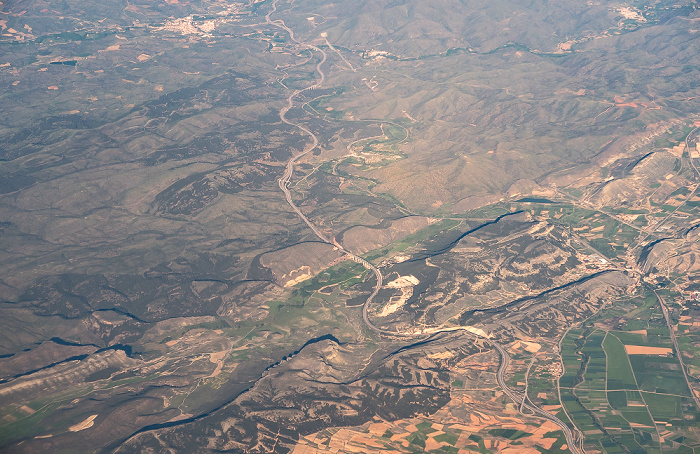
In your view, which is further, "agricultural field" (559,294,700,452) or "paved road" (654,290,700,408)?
"paved road" (654,290,700,408)

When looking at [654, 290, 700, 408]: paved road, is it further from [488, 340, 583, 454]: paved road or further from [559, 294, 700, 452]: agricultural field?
[488, 340, 583, 454]: paved road

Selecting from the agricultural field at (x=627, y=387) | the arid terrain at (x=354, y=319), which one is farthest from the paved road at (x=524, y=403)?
the agricultural field at (x=627, y=387)

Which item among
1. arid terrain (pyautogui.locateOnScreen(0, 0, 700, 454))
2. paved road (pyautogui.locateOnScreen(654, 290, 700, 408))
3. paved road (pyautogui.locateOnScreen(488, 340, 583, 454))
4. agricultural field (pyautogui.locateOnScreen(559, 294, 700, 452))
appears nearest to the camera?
paved road (pyautogui.locateOnScreen(488, 340, 583, 454))

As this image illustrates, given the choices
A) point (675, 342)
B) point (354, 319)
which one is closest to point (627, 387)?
point (675, 342)

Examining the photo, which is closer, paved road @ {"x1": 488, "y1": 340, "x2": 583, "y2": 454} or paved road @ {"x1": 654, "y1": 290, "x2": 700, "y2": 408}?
paved road @ {"x1": 488, "y1": 340, "x2": 583, "y2": 454}

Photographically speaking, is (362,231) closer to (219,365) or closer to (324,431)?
(219,365)

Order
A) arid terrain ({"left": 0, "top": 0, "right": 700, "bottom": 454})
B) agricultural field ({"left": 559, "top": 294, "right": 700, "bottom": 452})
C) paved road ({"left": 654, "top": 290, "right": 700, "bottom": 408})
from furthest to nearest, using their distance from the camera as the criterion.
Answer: paved road ({"left": 654, "top": 290, "right": 700, "bottom": 408}), arid terrain ({"left": 0, "top": 0, "right": 700, "bottom": 454}), agricultural field ({"left": 559, "top": 294, "right": 700, "bottom": 452})

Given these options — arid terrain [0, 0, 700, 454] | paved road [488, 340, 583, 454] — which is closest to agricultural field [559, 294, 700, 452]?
arid terrain [0, 0, 700, 454]

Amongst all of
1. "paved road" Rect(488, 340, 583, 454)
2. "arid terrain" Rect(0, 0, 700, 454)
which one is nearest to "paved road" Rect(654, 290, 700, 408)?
"arid terrain" Rect(0, 0, 700, 454)

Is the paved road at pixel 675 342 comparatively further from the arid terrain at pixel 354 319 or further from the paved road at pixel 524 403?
the paved road at pixel 524 403

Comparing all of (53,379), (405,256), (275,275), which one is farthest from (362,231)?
(53,379)

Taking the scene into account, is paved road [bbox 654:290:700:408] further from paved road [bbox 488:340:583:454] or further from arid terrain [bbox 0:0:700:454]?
paved road [bbox 488:340:583:454]
